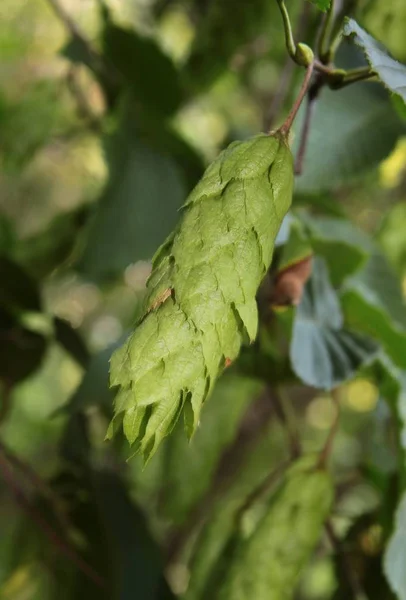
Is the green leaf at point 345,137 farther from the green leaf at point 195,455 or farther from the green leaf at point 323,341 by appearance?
the green leaf at point 195,455

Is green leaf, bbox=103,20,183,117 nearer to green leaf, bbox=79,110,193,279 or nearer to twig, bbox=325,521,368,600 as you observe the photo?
green leaf, bbox=79,110,193,279

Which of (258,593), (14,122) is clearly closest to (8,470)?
(258,593)

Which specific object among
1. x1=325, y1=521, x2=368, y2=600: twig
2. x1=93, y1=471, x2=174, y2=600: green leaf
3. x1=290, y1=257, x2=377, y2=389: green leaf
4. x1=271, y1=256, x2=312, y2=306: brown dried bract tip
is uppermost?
x1=271, y1=256, x2=312, y2=306: brown dried bract tip

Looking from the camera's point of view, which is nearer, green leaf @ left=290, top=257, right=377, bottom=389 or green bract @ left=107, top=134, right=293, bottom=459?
green bract @ left=107, top=134, right=293, bottom=459

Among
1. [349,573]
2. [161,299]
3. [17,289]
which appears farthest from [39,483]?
[161,299]

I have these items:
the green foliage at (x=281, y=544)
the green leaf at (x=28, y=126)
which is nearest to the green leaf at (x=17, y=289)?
the green leaf at (x=28, y=126)

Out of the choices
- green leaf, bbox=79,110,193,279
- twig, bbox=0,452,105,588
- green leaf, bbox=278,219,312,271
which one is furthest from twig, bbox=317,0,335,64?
twig, bbox=0,452,105,588

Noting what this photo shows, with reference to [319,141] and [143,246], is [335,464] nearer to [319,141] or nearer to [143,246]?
[143,246]
